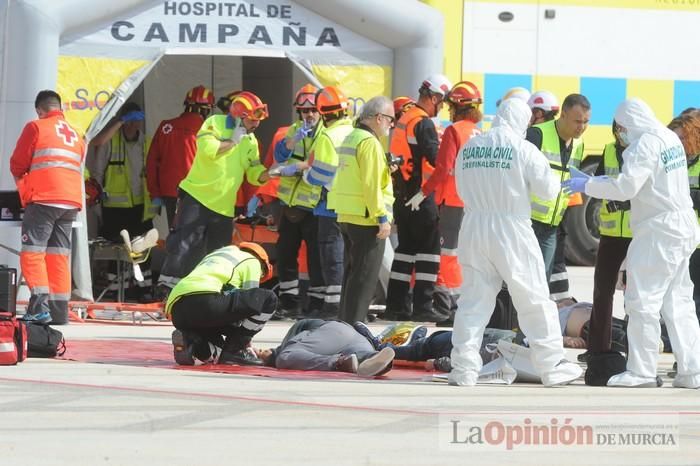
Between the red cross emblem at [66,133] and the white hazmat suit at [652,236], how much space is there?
188 inches

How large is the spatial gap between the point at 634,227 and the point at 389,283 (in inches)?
179

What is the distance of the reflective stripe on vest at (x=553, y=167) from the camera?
10531 millimetres

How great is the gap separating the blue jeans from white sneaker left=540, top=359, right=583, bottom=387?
1.82 metres

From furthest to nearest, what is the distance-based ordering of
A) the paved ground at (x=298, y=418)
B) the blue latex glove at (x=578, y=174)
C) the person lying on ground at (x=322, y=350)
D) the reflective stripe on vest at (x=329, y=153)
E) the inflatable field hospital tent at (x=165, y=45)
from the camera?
1. the inflatable field hospital tent at (x=165, y=45)
2. the reflective stripe on vest at (x=329, y=153)
3. the person lying on ground at (x=322, y=350)
4. the blue latex glove at (x=578, y=174)
5. the paved ground at (x=298, y=418)

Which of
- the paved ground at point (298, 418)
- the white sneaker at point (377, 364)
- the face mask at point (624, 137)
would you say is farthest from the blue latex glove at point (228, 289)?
the face mask at point (624, 137)

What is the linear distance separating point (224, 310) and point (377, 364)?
1048 mm

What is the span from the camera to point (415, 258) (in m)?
13.4

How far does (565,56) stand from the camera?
630 inches

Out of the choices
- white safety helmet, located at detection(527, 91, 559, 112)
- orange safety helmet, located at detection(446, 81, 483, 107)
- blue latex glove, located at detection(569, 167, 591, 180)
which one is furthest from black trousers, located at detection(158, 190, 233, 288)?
blue latex glove, located at detection(569, 167, 591, 180)

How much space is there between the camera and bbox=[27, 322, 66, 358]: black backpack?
32.7ft

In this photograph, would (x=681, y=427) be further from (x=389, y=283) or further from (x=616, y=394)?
(x=389, y=283)

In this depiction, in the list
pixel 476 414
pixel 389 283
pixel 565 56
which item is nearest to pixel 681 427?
pixel 476 414

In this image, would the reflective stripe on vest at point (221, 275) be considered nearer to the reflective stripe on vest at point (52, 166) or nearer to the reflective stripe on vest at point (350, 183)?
the reflective stripe on vest at point (350, 183)

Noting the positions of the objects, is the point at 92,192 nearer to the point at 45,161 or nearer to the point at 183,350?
the point at 45,161
